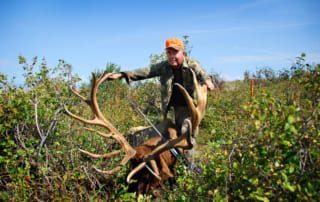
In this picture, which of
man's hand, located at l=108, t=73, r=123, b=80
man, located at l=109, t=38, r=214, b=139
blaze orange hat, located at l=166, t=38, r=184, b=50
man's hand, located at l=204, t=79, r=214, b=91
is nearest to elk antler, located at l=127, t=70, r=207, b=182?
man's hand, located at l=204, t=79, r=214, b=91

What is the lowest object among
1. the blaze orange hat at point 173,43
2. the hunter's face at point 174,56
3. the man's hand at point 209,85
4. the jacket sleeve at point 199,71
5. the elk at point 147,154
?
the elk at point 147,154

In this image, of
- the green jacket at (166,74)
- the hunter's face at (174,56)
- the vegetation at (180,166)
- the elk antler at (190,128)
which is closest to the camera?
the vegetation at (180,166)

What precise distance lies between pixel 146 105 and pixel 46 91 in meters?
4.50

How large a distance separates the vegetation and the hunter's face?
139 centimetres

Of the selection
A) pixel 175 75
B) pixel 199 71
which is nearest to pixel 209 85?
pixel 199 71

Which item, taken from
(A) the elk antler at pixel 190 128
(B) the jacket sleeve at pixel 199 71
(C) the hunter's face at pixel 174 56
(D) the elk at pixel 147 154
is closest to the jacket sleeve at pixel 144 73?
(C) the hunter's face at pixel 174 56

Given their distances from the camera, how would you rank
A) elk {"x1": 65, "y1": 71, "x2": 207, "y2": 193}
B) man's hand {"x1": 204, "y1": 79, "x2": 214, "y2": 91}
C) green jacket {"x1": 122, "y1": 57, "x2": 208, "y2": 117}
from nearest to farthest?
elk {"x1": 65, "y1": 71, "x2": 207, "y2": 193}
man's hand {"x1": 204, "y1": 79, "x2": 214, "y2": 91}
green jacket {"x1": 122, "y1": 57, "x2": 208, "y2": 117}

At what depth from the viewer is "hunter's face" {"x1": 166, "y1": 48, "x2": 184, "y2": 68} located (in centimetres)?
514

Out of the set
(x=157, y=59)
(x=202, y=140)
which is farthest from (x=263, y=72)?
(x=202, y=140)

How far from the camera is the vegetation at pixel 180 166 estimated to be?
272cm

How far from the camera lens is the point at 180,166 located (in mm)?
4176

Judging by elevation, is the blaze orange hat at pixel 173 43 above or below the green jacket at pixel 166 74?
above

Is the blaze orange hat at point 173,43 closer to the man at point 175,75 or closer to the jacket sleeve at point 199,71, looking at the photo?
the man at point 175,75

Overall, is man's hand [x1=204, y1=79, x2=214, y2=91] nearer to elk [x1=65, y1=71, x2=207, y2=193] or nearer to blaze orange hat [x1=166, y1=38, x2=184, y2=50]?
elk [x1=65, y1=71, x2=207, y2=193]
